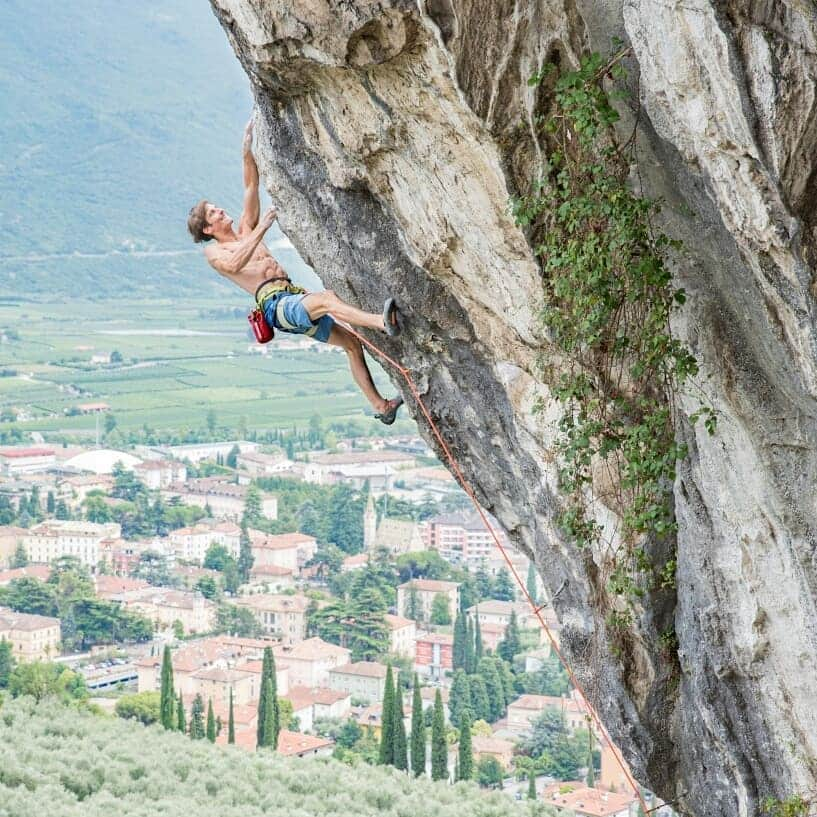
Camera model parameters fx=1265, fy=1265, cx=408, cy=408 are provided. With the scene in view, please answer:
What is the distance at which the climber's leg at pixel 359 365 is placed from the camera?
729cm

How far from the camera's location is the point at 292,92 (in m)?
6.21

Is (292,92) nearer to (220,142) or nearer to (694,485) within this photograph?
(694,485)

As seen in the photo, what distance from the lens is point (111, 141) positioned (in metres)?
137

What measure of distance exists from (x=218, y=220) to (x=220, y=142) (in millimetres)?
139595

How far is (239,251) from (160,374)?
313 feet

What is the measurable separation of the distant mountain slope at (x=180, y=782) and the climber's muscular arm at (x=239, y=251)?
61.0 feet

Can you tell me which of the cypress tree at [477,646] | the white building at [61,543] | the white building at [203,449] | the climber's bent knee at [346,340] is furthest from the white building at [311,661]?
the climber's bent knee at [346,340]

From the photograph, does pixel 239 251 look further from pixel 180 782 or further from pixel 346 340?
pixel 180 782

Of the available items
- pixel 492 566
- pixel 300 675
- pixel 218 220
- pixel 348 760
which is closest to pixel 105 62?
pixel 492 566

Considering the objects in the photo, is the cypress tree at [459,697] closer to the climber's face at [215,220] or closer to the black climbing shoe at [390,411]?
the black climbing shoe at [390,411]

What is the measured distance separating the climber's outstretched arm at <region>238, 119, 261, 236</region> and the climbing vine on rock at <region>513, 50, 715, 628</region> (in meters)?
1.63

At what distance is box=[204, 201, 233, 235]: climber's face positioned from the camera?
6852 millimetres

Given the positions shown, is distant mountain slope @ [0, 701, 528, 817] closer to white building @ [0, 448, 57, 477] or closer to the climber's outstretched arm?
the climber's outstretched arm

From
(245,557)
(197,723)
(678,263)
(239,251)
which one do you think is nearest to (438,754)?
(197,723)
